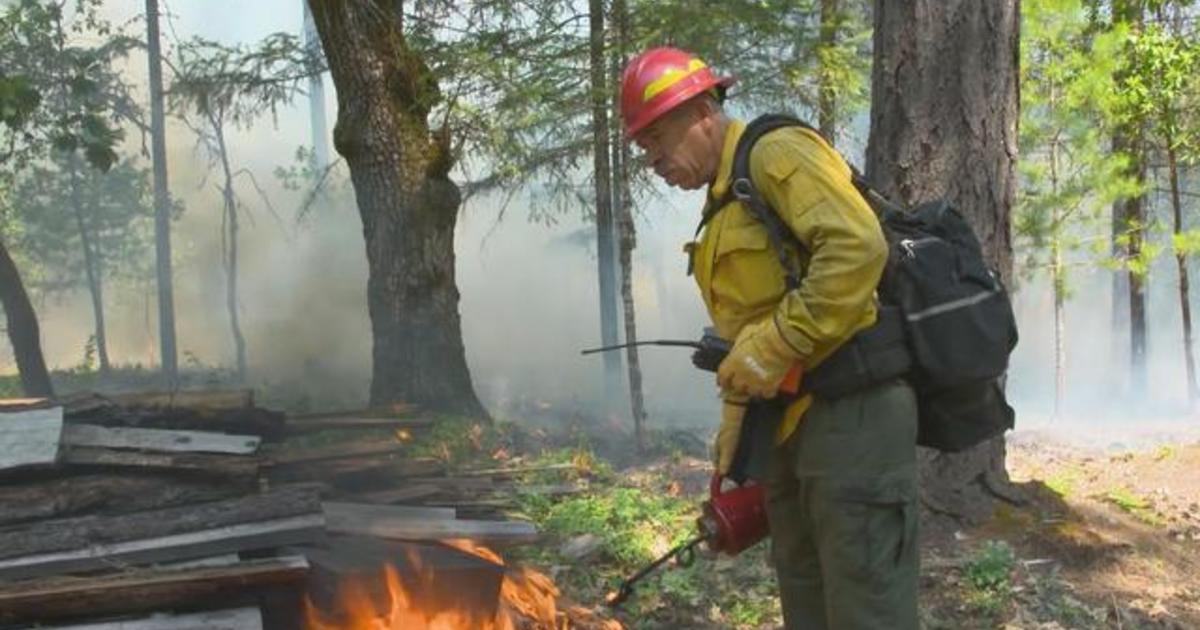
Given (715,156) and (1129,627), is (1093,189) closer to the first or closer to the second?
(1129,627)

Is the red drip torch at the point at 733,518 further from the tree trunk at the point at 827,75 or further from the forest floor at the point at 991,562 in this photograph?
the tree trunk at the point at 827,75

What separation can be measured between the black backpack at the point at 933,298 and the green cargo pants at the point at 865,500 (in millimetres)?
104

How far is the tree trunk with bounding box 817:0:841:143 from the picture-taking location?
41.6 feet

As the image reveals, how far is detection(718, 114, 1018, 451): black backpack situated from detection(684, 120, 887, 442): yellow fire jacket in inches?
1.7

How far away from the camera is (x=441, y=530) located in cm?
504

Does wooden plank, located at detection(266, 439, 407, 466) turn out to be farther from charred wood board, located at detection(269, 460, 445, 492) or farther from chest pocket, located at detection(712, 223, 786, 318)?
chest pocket, located at detection(712, 223, 786, 318)

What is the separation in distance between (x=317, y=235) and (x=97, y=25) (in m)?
8.93

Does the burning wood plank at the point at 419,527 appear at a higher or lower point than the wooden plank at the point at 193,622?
higher

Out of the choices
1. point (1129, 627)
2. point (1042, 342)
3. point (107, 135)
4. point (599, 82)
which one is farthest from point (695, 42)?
point (1042, 342)

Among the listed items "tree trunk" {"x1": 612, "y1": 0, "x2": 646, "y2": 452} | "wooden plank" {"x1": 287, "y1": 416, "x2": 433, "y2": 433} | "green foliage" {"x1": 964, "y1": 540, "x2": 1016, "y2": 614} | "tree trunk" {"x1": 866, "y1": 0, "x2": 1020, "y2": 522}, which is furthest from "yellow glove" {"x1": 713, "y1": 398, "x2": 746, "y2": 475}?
"tree trunk" {"x1": 612, "y1": 0, "x2": 646, "y2": 452}

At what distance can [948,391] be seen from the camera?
339 cm

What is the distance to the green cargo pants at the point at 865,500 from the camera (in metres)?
3.24

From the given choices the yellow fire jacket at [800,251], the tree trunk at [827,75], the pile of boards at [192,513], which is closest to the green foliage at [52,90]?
the pile of boards at [192,513]

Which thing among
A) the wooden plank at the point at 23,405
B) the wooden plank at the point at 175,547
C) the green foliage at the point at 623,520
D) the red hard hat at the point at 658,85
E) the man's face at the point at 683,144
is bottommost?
the green foliage at the point at 623,520
